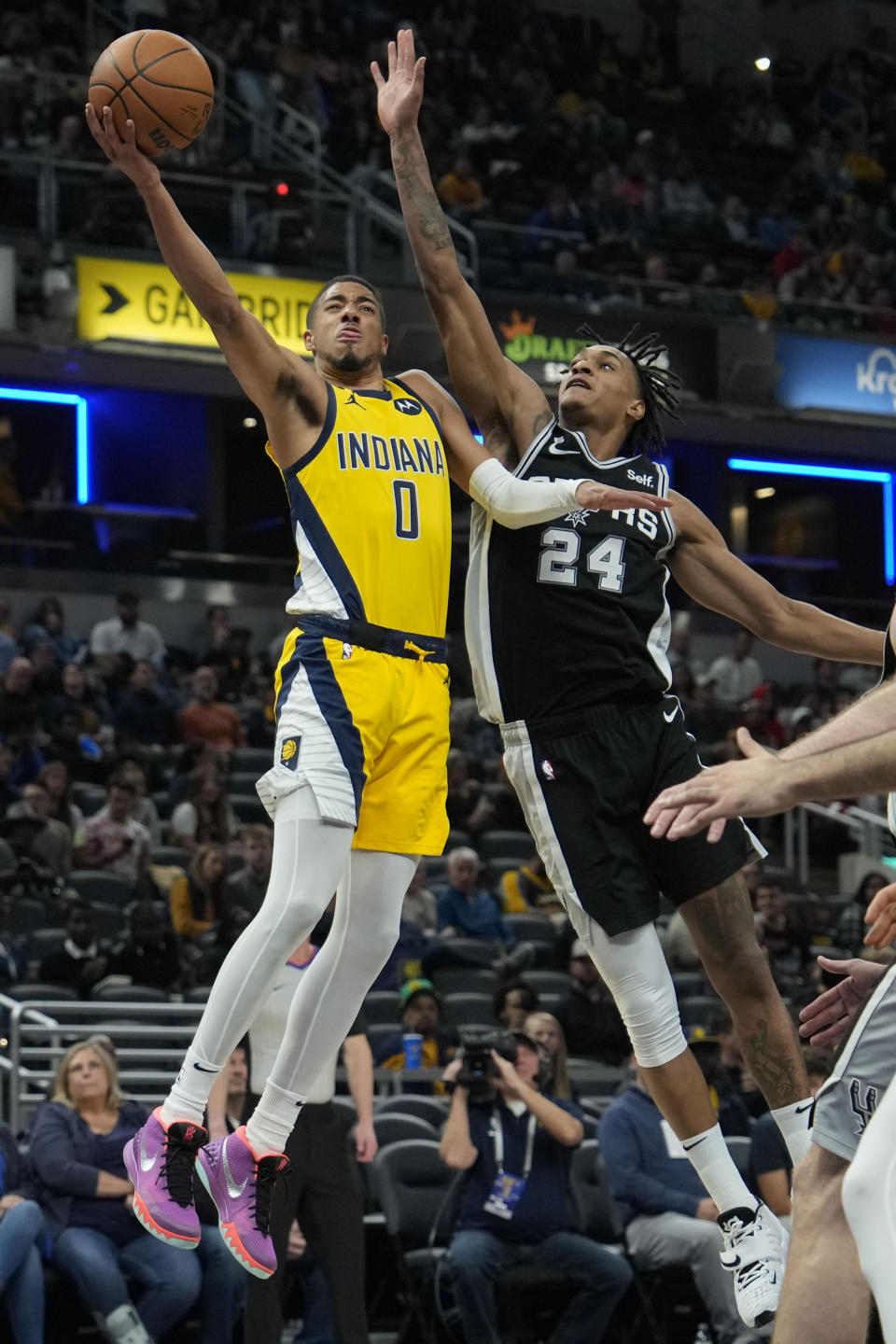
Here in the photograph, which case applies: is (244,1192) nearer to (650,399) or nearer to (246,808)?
(650,399)

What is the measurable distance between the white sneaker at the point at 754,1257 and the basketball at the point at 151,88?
363 cm

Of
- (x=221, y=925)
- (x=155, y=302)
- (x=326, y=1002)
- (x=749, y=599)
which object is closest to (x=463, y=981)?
(x=221, y=925)

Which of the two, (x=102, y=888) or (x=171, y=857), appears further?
(x=171, y=857)

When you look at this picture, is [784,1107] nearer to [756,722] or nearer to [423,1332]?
[423,1332]

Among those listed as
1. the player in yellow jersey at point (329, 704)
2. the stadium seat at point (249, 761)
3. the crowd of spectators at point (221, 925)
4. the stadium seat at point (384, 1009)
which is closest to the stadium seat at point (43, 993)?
the crowd of spectators at point (221, 925)

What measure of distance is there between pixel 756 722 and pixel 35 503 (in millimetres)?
8561

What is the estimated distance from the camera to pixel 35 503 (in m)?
21.3

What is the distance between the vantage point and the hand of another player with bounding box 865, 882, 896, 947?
14.2 ft

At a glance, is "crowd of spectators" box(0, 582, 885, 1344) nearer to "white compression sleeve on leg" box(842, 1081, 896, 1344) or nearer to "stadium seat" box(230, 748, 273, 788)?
"stadium seat" box(230, 748, 273, 788)

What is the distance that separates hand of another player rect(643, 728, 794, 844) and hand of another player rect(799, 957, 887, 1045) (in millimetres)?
1027

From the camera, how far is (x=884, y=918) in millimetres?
4348

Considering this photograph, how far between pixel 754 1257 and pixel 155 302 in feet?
51.0

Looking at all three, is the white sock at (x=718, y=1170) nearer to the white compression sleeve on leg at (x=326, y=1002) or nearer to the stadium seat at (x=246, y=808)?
the white compression sleeve on leg at (x=326, y=1002)

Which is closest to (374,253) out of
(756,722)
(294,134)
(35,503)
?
(294,134)
